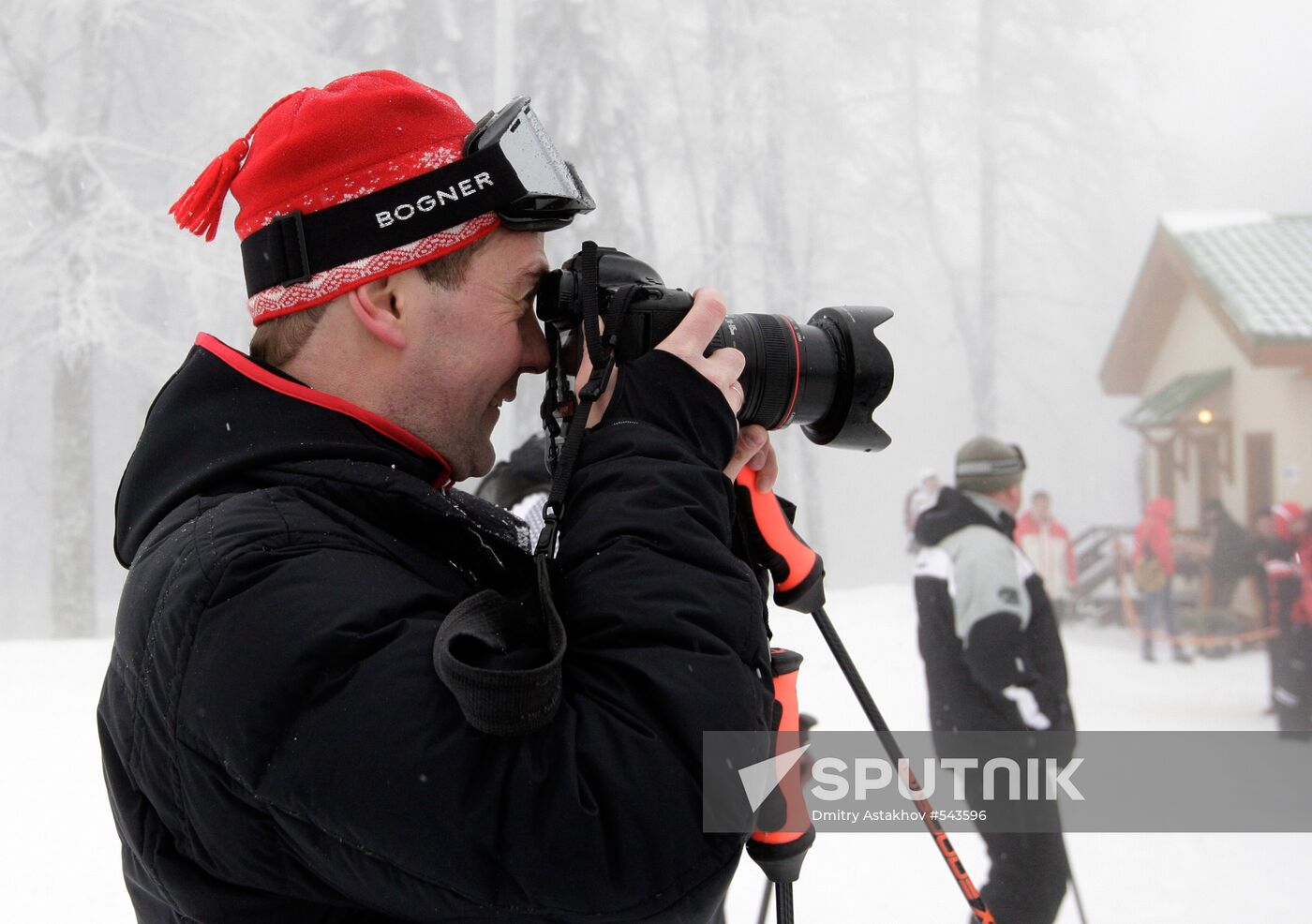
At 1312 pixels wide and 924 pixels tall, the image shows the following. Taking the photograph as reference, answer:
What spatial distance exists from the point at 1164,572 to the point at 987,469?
6.87 metres

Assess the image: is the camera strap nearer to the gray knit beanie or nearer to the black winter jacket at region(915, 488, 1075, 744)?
the black winter jacket at region(915, 488, 1075, 744)

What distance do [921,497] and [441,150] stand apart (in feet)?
31.5

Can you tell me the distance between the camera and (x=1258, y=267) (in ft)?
35.3

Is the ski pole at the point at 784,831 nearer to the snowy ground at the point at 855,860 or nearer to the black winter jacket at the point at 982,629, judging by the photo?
the black winter jacket at the point at 982,629

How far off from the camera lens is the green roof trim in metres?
11.2

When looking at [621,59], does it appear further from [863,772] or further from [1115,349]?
[863,772]

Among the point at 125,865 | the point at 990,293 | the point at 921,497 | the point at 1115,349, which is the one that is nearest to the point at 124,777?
the point at 125,865

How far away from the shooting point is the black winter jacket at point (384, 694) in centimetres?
71

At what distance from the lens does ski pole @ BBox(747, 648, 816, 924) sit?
4.14ft

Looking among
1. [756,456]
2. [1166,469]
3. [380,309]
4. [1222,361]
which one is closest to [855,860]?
[756,456]

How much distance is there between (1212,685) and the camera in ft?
26.4

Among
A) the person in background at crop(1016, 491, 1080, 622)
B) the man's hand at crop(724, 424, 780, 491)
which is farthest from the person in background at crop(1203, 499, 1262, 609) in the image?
the man's hand at crop(724, 424, 780, 491)

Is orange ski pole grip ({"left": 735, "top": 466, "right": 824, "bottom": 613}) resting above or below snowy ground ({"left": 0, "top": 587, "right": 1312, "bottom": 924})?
above

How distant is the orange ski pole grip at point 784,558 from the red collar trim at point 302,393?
0.51 m
